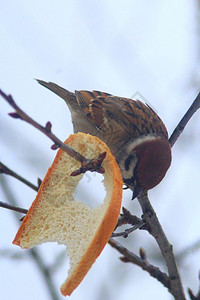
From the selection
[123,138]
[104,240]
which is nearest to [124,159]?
[123,138]

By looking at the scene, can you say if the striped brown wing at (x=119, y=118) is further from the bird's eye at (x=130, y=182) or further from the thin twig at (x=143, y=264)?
the thin twig at (x=143, y=264)

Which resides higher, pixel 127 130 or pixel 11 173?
pixel 11 173

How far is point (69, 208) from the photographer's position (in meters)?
2.24

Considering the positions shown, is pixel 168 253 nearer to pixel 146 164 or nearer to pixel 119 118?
pixel 146 164

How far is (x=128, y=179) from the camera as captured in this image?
316 cm

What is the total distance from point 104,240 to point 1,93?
0.88m

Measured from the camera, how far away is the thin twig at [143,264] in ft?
7.91

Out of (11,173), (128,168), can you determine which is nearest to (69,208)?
(11,173)

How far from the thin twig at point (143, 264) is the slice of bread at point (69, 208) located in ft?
1.52

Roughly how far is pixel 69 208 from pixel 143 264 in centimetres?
65

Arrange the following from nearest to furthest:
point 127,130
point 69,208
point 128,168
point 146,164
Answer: point 69,208, point 146,164, point 128,168, point 127,130

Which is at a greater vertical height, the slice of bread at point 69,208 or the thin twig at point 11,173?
the thin twig at point 11,173

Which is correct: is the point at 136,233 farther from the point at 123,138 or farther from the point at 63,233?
the point at 63,233

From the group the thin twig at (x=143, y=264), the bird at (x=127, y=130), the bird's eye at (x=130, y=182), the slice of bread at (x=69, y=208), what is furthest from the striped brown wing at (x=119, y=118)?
the slice of bread at (x=69, y=208)
